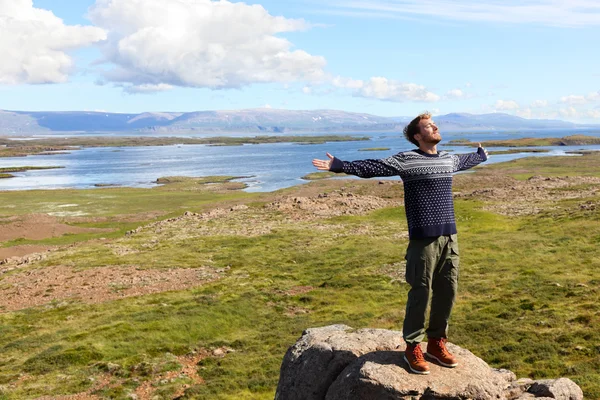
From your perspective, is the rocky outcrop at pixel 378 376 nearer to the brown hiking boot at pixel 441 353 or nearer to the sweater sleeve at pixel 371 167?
the brown hiking boot at pixel 441 353

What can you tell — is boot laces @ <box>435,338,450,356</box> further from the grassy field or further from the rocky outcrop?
the grassy field

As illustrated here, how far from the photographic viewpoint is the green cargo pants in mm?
9492

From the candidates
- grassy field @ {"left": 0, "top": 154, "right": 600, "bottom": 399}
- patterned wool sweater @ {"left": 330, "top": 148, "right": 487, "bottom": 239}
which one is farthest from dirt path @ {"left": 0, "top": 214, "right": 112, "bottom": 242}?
patterned wool sweater @ {"left": 330, "top": 148, "right": 487, "bottom": 239}

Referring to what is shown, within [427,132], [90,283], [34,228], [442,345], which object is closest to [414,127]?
[427,132]

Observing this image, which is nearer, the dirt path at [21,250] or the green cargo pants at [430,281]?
the green cargo pants at [430,281]

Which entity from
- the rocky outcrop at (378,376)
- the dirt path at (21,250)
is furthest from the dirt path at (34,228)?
the rocky outcrop at (378,376)

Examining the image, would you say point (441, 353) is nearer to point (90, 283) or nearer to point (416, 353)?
point (416, 353)

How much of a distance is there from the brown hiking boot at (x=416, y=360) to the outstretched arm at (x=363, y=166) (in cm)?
338

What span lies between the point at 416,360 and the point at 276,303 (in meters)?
21.2

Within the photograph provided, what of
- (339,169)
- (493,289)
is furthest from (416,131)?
(493,289)

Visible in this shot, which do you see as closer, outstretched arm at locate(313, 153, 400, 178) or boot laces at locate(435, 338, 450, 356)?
outstretched arm at locate(313, 153, 400, 178)

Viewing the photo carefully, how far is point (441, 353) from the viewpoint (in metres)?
10.2

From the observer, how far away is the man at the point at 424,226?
9492 millimetres

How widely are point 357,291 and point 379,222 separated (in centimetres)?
2440
